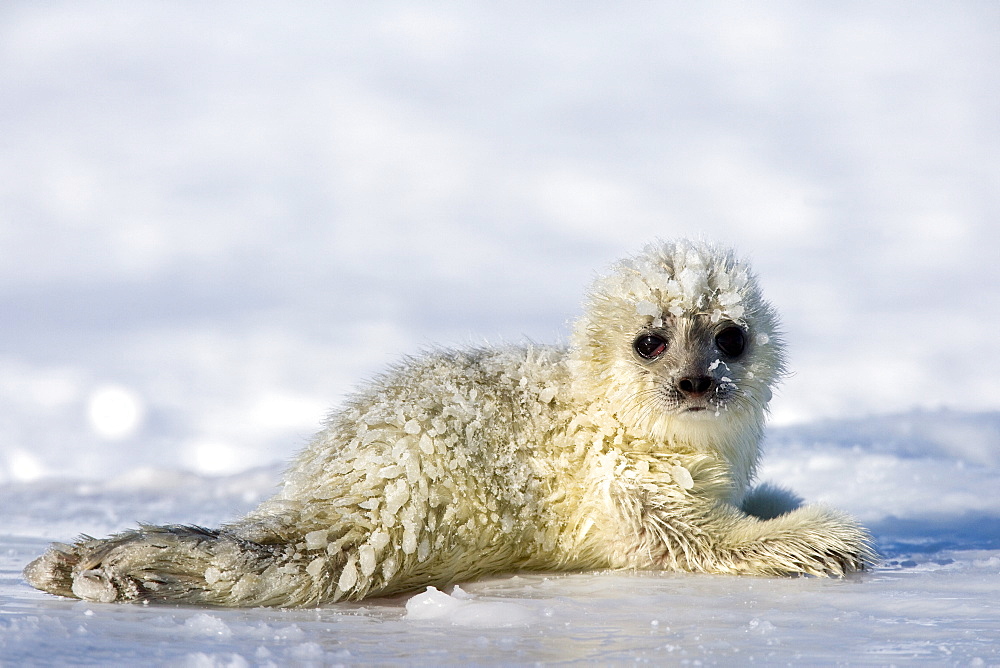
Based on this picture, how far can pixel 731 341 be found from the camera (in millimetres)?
4883

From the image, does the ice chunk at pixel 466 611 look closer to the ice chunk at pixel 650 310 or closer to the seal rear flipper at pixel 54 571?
the seal rear flipper at pixel 54 571

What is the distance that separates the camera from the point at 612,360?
4836 millimetres

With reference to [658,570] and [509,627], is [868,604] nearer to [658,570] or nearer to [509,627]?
[658,570]

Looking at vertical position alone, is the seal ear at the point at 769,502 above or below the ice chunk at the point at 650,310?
below

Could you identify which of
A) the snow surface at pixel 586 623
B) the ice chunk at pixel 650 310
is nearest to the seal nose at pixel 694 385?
the ice chunk at pixel 650 310

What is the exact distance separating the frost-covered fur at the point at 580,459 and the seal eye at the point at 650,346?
0.8 inches

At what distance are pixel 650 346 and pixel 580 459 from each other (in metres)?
0.64

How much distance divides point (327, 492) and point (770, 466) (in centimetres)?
539

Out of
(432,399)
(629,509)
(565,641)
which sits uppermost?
(432,399)

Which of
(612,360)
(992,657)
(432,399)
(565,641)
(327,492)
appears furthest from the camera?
(612,360)

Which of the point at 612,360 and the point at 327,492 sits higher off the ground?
the point at 612,360

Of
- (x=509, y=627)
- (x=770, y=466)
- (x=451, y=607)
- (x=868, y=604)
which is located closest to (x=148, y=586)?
(x=451, y=607)

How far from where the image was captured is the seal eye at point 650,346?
15.7ft

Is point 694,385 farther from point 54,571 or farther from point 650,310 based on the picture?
point 54,571
